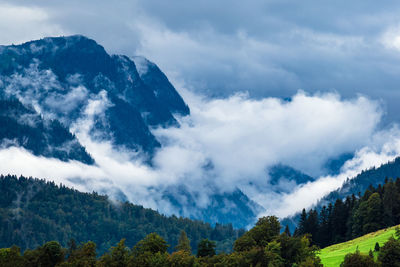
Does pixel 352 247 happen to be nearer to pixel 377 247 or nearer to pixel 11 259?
pixel 377 247

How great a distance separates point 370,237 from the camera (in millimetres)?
185875

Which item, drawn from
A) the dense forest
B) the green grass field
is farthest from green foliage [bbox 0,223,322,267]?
the green grass field

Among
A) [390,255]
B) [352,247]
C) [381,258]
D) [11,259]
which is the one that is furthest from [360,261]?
[11,259]

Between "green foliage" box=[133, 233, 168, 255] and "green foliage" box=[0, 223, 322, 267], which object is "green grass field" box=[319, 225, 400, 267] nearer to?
"green foliage" box=[0, 223, 322, 267]

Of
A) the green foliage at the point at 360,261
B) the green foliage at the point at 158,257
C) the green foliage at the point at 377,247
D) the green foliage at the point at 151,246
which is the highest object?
the green foliage at the point at 151,246

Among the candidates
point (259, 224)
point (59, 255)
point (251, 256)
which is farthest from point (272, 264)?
point (59, 255)

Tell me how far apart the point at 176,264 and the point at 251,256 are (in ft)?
61.0

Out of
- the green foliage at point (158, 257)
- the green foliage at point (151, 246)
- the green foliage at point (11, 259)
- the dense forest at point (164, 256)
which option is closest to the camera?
the green foliage at point (158, 257)

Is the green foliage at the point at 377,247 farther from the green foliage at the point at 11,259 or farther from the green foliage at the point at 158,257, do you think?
the green foliage at the point at 11,259

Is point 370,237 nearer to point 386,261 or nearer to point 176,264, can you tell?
point 386,261

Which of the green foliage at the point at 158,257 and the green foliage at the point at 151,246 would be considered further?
the green foliage at the point at 151,246

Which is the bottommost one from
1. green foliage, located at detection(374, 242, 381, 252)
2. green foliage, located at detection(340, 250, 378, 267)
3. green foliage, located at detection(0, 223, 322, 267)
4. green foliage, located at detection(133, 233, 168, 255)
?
green foliage, located at detection(340, 250, 378, 267)

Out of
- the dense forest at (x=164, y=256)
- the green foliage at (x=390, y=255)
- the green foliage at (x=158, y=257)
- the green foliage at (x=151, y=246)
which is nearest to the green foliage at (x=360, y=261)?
the green foliage at (x=390, y=255)

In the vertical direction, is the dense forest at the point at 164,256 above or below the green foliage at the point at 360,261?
above
